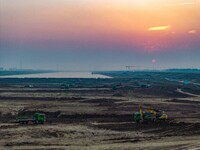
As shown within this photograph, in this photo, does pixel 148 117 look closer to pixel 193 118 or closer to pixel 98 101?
pixel 193 118

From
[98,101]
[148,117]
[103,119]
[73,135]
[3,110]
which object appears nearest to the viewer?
[73,135]

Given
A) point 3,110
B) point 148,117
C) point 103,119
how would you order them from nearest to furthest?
point 148,117
point 103,119
point 3,110

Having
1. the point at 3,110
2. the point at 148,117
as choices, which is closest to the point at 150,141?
the point at 148,117

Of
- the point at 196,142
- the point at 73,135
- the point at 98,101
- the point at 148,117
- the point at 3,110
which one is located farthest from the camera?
the point at 98,101

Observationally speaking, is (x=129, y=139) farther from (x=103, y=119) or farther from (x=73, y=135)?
(x=103, y=119)

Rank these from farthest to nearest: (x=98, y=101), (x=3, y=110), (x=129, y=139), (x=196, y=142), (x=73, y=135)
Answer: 1. (x=98, y=101)
2. (x=3, y=110)
3. (x=73, y=135)
4. (x=129, y=139)
5. (x=196, y=142)

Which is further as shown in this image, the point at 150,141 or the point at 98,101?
the point at 98,101

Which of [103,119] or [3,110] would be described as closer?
[103,119]

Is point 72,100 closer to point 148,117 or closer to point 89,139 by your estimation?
point 148,117

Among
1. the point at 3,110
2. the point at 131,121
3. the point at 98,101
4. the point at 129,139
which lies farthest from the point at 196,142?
the point at 98,101
